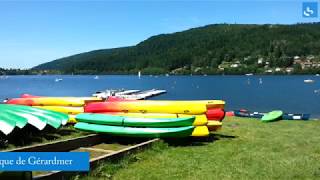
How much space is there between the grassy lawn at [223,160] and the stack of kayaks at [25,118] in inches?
141

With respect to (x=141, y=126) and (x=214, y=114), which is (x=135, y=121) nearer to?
(x=141, y=126)

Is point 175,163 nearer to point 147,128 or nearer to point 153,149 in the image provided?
point 153,149

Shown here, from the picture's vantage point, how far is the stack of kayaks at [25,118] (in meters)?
11.6

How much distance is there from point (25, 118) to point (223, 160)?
594 centimetres

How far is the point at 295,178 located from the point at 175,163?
9.06 ft

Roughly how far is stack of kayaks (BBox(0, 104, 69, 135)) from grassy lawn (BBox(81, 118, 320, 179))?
3.59 m

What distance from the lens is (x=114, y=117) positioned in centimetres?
1360

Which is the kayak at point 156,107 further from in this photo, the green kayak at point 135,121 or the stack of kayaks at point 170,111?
the green kayak at point 135,121

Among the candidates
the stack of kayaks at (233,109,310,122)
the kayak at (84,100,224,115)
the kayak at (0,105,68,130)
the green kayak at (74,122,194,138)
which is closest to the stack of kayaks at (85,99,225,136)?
the kayak at (84,100,224,115)

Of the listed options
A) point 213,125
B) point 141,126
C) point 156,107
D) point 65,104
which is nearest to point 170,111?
point 156,107

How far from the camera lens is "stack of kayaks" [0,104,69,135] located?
1162cm

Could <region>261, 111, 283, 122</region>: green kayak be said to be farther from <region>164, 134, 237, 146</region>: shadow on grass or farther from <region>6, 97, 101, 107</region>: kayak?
<region>6, 97, 101, 107</region>: kayak

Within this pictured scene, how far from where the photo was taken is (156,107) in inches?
548

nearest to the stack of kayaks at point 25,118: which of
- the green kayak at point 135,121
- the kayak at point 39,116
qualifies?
the kayak at point 39,116
